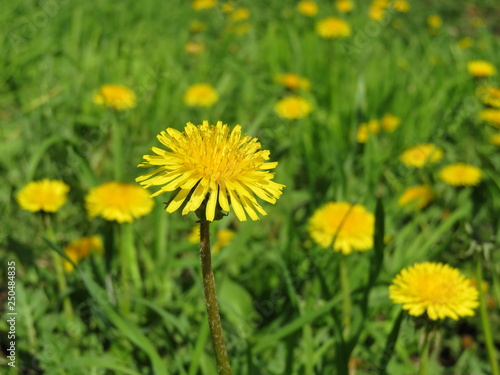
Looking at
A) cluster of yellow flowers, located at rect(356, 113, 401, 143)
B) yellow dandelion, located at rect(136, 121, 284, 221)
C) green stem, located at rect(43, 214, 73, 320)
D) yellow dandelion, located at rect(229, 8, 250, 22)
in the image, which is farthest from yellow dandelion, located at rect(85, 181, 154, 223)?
yellow dandelion, located at rect(229, 8, 250, 22)

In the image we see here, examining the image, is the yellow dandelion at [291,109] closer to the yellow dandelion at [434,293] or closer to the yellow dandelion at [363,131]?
the yellow dandelion at [363,131]

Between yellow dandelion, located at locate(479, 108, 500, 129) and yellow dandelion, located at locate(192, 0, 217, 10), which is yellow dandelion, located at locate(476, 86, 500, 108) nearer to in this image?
yellow dandelion, located at locate(479, 108, 500, 129)

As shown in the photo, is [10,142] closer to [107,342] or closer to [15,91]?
[15,91]

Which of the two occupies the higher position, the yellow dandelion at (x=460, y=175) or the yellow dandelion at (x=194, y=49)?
the yellow dandelion at (x=194, y=49)

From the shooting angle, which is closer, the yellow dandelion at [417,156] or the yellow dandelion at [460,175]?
the yellow dandelion at [460,175]

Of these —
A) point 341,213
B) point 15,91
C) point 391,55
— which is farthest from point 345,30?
point 341,213

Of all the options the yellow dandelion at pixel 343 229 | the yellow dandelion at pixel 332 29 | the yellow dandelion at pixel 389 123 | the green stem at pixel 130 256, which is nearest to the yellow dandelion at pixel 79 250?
the green stem at pixel 130 256
